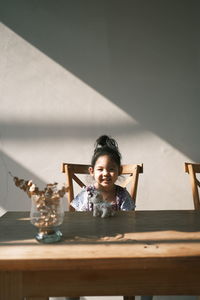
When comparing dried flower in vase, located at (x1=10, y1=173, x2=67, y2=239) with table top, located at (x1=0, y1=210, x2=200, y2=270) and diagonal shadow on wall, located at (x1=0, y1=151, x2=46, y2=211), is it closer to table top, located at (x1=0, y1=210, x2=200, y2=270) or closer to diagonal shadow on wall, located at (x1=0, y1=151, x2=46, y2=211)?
table top, located at (x1=0, y1=210, x2=200, y2=270)

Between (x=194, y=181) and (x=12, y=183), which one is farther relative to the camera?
(x=12, y=183)

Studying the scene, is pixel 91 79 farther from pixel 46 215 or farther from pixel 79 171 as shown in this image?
pixel 46 215

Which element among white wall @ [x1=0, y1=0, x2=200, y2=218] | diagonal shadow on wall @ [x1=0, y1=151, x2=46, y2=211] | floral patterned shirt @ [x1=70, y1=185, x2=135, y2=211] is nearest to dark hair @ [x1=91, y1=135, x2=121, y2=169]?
floral patterned shirt @ [x1=70, y1=185, x2=135, y2=211]

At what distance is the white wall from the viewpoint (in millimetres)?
1957

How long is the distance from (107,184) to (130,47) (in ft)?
3.29

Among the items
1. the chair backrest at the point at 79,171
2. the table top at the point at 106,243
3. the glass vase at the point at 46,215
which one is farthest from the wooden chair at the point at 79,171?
the glass vase at the point at 46,215

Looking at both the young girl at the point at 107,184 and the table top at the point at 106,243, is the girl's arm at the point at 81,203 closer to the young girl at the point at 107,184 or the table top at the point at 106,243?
the young girl at the point at 107,184

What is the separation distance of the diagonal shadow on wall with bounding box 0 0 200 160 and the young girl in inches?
21.9

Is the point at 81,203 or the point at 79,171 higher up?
the point at 79,171

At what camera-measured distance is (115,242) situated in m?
0.82

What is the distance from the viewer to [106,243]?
0.81m

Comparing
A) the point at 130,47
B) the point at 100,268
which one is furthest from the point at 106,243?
the point at 130,47

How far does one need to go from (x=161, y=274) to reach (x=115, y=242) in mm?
150

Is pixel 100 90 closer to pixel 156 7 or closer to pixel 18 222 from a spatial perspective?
pixel 156 7
